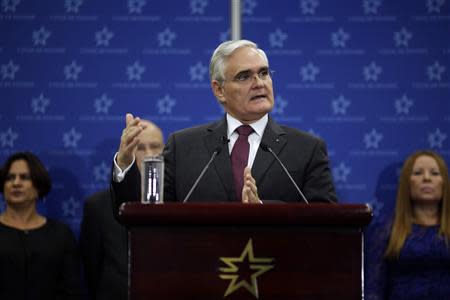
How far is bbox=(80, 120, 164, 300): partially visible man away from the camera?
4184mm

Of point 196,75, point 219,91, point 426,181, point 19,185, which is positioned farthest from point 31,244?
point 426,181

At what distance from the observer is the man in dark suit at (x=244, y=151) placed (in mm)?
2391

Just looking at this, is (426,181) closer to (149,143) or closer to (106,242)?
(149,143)

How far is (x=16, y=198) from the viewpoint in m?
4.38

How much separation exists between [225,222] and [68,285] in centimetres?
278

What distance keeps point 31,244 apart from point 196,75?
4.27 feet

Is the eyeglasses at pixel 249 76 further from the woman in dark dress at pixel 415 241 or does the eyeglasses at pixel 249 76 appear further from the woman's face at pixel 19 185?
the woman's face at pixel 19 185

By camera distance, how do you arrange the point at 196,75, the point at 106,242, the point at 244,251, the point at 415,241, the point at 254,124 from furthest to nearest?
the point at 196,75
the point at 106,242
the point at 415,241
the point at 254,124
the point at 244,251

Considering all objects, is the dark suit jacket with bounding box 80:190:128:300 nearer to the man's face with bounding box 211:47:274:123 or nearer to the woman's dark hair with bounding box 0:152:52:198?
the woman's dark hair with bounding box 0:152:52:198

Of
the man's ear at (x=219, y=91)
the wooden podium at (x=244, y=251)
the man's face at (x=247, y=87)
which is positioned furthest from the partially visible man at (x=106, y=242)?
the wooden podium at (x=244, y=251)

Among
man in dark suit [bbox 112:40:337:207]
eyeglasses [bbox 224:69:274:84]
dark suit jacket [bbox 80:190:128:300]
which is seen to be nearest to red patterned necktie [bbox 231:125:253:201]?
man in dark suit [bbox 112:40:337:207]

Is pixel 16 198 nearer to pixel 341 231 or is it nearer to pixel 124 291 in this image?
pixel 124 291

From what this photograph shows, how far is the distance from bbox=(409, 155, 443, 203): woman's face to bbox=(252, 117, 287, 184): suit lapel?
1.97 metres

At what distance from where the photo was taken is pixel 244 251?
1.68m
